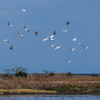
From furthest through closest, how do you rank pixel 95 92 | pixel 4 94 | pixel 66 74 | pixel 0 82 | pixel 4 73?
1. pixel 66 74
2. pixel 4 73
3. pixel 0 82
4. pixel 95 92
5. pixel 4 94

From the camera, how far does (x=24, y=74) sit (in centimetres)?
5938

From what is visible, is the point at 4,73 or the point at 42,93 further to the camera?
the point at 4,73

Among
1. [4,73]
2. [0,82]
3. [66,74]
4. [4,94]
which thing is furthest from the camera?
[66,74]

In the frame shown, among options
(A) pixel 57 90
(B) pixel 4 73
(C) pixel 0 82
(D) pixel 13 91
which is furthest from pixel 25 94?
(B) pixel 4 73

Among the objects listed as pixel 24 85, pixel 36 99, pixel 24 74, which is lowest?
pixel 36 99

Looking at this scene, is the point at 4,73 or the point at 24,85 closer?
the point at 24,85

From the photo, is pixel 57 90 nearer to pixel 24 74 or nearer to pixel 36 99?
pixel 36 99

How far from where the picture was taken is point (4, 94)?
35.6 metres

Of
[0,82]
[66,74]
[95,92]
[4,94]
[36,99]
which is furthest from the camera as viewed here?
[66,74]

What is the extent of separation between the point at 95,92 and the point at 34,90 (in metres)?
8.45

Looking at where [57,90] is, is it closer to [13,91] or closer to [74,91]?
[74,91]

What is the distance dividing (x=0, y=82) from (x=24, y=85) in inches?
185

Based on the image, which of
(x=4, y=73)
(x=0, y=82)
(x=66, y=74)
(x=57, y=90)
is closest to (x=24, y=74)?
(x=4, y=73)

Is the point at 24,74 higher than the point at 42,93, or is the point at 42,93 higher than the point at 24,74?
the point at 24,74
